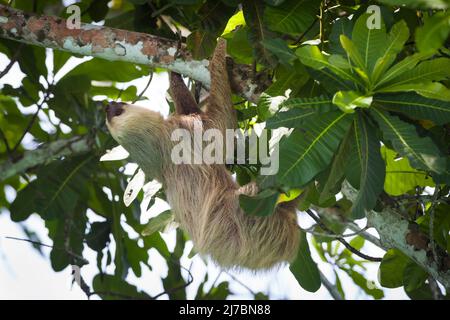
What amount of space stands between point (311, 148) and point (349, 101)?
332 millimetres

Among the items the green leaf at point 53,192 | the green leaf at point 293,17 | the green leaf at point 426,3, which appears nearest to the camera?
the green leaf at point 426,3

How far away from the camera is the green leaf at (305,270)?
17.4ft

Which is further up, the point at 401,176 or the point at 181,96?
the point at 181,96

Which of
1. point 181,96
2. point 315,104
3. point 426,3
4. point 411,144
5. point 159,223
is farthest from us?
point 159,223

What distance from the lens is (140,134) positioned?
17.7 feet

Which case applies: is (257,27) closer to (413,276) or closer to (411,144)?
(411,144)

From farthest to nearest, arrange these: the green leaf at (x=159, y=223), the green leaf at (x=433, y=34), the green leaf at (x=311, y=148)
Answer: the green leaf at (x=159, y=223) → the green leaf at (x=311, y=148) → the green leaf at (x=433, y=34)

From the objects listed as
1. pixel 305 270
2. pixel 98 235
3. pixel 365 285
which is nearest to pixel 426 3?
pixel 305 270

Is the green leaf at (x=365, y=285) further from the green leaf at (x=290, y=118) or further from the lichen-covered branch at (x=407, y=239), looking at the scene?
the green leaf at (x=290, y=118)

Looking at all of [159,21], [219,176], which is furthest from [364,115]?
[159,21]

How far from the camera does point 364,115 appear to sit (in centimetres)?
367

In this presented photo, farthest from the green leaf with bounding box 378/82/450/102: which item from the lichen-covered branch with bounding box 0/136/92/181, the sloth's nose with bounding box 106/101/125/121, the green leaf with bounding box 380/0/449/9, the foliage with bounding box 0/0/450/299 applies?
the lichen-covered branch with bounding box 0/136/92/181
